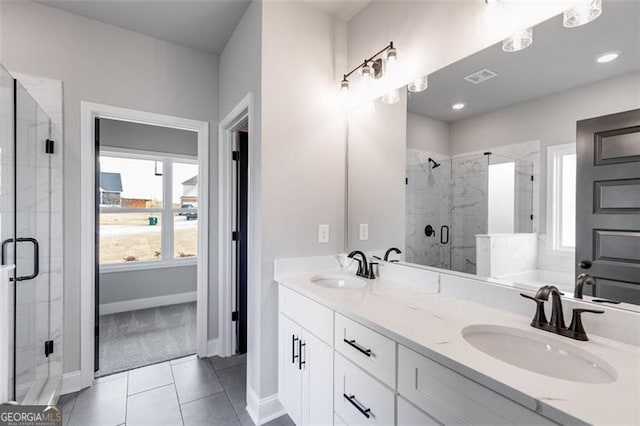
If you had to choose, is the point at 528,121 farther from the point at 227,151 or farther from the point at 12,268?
the point at 12,268

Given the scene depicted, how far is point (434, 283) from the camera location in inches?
60.9

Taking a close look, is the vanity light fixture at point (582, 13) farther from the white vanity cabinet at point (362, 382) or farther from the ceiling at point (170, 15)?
the ceiling at point (170, 15)

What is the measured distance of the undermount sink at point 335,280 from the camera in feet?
6.15

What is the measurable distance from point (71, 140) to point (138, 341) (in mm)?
1983

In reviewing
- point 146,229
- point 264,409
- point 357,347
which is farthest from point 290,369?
point 146,229

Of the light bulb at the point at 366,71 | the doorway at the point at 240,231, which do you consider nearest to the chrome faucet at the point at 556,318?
the light bulb at the point at 366,71

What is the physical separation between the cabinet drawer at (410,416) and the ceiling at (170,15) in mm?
2455

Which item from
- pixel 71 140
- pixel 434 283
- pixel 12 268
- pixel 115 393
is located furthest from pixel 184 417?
pixel 71 140

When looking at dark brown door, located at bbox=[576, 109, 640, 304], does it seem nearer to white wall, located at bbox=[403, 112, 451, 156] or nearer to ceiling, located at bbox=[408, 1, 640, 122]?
ceiling, located at bbox=[408, 1, 640, 122]

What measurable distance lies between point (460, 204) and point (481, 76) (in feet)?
2.05

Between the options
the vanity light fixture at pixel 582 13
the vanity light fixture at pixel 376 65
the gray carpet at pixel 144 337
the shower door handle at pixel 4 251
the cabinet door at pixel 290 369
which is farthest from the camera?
the gray carpet at pixel 144 337

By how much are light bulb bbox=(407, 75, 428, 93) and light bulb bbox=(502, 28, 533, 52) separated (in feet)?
1.37

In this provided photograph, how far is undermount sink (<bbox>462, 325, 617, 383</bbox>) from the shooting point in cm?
84

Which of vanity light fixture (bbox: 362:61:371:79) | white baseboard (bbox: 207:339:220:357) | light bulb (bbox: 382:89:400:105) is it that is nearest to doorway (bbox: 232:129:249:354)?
→ white baseboard (bbox: 207:339:220:357)
